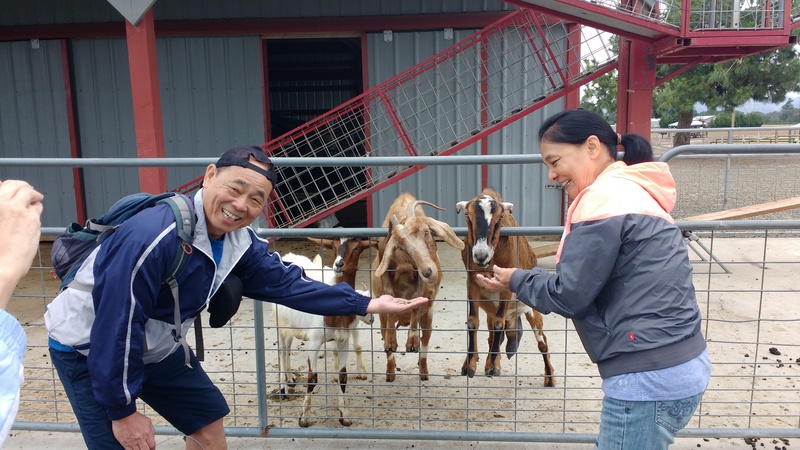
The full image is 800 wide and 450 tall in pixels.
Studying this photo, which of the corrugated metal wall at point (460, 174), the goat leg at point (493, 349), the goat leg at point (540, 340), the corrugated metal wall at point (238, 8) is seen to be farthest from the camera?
the corrugated metal wall at point (460, 174)

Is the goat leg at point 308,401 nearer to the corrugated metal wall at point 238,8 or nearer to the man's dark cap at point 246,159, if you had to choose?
the man's dark cap at point 246,159

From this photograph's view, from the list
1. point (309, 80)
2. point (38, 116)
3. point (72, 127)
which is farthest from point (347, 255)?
point (309, 80)

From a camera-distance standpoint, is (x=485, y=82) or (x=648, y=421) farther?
(x=485, y=82)

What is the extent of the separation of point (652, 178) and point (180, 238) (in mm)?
1789

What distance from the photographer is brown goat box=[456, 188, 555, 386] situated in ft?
12.3

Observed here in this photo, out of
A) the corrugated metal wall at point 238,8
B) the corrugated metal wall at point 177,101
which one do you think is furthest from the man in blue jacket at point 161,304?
the corrugated metal wall at point 177,101

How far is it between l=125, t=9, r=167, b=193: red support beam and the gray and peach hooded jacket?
5868mm

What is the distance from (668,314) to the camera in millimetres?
2004

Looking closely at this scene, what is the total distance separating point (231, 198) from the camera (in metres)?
2.39

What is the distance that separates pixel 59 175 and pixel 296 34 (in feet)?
15.6

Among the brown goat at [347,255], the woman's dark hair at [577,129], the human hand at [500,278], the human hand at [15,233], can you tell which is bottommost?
the brown goat at [347,255]

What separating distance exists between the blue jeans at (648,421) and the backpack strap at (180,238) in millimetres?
1687

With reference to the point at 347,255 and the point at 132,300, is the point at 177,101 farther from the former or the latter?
the point at 132,300

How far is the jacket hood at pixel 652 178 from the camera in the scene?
6.88 ft
